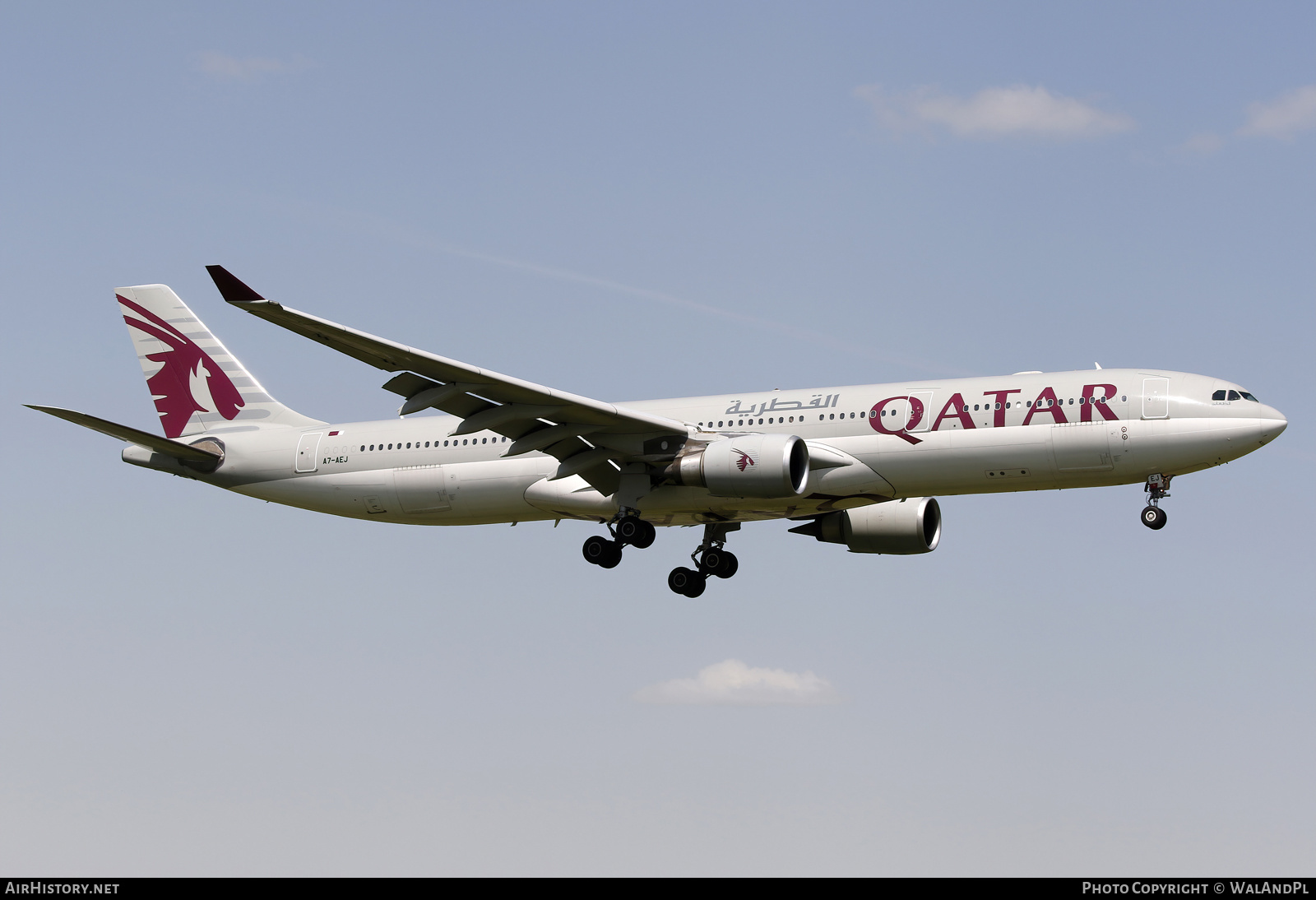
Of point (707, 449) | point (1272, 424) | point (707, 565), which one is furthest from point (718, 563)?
point (1272, 424)

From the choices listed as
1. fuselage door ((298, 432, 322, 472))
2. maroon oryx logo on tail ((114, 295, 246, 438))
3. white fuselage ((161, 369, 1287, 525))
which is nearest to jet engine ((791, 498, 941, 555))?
white fuselage ((161, 369, 1287, 525))

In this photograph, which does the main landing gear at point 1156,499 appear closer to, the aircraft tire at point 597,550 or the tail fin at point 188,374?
the aircraft tire at point 597,550

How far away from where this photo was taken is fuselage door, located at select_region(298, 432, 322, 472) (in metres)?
41.6

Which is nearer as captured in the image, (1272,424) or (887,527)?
(1272,424)

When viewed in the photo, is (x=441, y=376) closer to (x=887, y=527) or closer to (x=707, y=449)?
(x=707, y=449)

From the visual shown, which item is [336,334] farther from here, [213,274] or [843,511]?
[843,511]

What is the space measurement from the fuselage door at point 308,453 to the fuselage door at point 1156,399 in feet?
69.0

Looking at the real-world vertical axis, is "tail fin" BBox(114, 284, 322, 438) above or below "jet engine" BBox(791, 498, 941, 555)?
above

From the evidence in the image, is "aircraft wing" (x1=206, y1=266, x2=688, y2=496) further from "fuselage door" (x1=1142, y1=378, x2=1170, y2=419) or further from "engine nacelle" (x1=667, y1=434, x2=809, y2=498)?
"fuselage door" (x1=1142, y1=378, x2=1170, y2=419)

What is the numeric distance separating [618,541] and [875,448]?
6892mm

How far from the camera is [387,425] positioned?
41.3 meters

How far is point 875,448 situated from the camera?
35.9 meters

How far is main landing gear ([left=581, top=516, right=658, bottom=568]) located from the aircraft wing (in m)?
0.95
